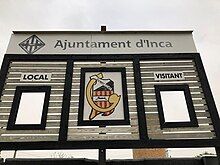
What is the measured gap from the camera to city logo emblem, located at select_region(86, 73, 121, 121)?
507cm

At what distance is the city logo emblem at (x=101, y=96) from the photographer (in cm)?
507

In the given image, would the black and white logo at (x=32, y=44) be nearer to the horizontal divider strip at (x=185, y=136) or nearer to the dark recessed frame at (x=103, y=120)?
the dark recessed frame at (x=103, y=120)

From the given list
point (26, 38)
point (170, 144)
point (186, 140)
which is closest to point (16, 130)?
point (26, 38)

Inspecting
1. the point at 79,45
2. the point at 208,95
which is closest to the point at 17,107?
the point at 79,45

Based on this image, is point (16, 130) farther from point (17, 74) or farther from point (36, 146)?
point (17, 74)

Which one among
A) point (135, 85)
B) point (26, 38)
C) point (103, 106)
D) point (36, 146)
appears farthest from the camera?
point (26, 38)

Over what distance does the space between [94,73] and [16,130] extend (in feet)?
6.94

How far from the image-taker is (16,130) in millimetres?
4766

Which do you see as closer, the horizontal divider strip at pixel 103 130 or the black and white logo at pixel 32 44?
the horizontal divider strip at pixel 103 130

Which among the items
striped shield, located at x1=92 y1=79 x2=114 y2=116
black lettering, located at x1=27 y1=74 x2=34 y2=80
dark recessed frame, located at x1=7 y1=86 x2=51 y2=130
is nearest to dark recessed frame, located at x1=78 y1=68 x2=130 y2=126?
striped shield, located at x1=92 y1=79 x2=114 y2=116

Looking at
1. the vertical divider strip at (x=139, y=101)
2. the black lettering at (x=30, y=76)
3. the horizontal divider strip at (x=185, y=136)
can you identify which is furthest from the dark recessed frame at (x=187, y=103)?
the black lettering at (x=30, y=76)

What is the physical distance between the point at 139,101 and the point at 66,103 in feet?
5.23

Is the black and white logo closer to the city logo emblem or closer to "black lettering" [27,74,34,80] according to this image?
"black lettering" [27,74,34,80]

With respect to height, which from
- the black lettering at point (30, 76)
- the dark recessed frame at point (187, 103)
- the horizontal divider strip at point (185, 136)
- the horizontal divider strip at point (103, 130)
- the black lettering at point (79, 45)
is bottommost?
the horizontal divider strip at point (185, 136)
